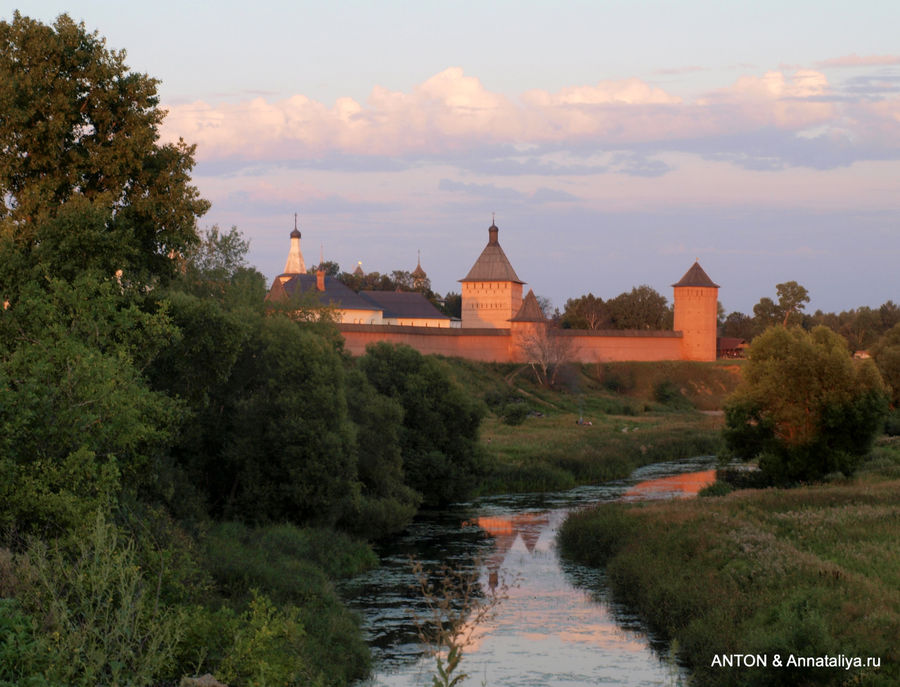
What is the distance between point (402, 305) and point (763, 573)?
69877 millimetres

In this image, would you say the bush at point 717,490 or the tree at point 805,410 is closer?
the bush at point 717,490

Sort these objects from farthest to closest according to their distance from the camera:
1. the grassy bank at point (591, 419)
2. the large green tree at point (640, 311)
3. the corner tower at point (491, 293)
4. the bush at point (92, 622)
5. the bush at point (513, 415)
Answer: the large green tree at point (640, 311)
the corner tower at point (491, 293)
the bush at point (513, 415)
the grassy bank at point (591, 419)
the bush at point (92, 622)

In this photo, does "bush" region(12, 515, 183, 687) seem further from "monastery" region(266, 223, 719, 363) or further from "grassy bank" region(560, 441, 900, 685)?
"monastery" region(266, 223, 719, 363)

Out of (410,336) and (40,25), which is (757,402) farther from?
(410,336)

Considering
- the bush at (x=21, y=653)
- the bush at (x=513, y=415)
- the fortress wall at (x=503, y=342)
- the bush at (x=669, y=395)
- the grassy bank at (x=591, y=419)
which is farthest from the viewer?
the bush at (x=669, y=395)

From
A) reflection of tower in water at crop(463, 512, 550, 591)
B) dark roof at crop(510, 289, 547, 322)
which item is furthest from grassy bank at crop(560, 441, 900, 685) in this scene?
dark roof at crop(510, 289, 547, 322)

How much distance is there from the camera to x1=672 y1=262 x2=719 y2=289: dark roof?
76000 millimetres

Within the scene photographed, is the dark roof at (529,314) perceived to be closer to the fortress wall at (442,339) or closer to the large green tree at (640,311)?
the fortress wall at (442,339)

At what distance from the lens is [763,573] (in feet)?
49.6

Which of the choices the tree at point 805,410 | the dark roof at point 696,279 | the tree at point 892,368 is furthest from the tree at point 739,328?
the tree at point 805,410

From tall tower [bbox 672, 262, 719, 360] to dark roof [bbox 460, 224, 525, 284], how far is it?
13.8 m

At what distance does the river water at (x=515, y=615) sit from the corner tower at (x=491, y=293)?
54667 mm

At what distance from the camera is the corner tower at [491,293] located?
81.6 meters

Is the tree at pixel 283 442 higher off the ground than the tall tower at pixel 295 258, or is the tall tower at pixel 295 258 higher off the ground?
the tall tower at pixel 295 258
